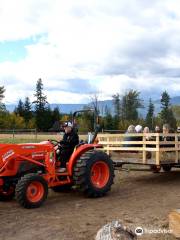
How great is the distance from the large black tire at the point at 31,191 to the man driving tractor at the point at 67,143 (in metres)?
1.04

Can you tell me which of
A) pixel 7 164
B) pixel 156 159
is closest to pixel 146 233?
pixel 7 164

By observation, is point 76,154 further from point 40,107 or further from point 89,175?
point 40,107

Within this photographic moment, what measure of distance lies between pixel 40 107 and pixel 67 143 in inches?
3518

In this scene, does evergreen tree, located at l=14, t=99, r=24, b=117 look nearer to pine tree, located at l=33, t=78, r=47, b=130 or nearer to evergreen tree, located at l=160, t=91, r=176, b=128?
pine tree, located at l=33, t=78, r=47, b=130

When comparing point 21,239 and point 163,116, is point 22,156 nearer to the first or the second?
point 21,239

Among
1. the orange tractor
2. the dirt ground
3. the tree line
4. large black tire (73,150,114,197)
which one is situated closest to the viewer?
the dirt ground

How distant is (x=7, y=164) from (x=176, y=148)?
4705mm

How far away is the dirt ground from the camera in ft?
20.9

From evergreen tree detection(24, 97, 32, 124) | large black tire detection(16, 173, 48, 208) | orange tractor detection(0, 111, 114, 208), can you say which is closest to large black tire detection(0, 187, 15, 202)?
orange tractor detection(0, 111, 114, 208)

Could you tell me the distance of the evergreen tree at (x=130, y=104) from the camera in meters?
96.2

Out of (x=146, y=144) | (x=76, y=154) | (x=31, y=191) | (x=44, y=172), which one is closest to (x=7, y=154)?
(x=31, y=191)

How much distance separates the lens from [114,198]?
356 inches

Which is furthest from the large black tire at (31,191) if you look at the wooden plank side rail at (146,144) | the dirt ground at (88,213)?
the wooden plank side rail at (146,144)

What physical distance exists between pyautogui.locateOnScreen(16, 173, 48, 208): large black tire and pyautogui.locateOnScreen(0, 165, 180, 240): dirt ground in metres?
0.15
